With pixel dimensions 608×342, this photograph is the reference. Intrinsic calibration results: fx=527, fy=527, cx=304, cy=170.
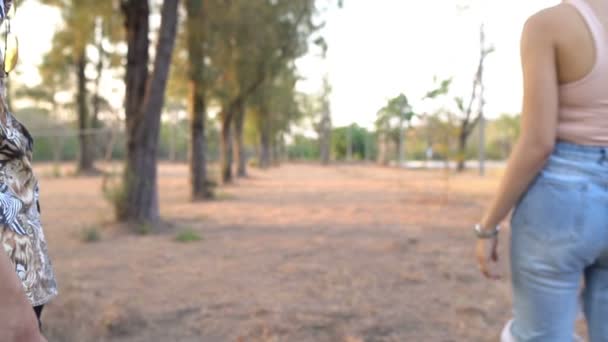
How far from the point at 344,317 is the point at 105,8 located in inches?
286

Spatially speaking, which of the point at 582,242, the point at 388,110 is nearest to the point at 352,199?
the point at 388,110

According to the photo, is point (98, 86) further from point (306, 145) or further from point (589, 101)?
point (589, 101)

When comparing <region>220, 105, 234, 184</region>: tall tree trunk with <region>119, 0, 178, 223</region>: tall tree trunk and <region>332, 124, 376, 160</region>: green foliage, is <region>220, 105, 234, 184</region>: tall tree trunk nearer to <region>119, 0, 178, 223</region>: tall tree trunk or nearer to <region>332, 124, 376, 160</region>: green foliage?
<region>332, 124, 376, 160</region>: green foliage

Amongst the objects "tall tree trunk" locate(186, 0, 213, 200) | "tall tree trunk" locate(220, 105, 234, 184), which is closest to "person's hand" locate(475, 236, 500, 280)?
"tall tree trunk" locate(186, 0, 213, 200)

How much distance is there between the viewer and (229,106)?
14.8 m

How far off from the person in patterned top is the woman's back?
3.92 ft

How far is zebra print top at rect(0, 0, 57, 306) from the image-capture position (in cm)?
89

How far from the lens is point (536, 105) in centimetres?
131

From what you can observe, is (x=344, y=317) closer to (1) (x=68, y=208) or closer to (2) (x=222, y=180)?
(1) (x=68, y=208)

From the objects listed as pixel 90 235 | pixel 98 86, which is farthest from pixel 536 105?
pixel 98 86

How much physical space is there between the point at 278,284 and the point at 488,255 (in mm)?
3048

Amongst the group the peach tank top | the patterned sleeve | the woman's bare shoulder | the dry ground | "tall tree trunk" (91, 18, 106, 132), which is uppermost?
"tall tree trunk" (91, 18, 106, 132)

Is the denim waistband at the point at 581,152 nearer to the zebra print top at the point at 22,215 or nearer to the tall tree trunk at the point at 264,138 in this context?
the zebra print top at the point at 22,215

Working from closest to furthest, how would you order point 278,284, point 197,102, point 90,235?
point 278,284 → point 90,235 → point 197,102
